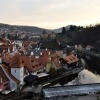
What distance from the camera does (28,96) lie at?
63.4ft

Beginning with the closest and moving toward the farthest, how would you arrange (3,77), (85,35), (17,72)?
(3,77)
(17,72)
(85,35)

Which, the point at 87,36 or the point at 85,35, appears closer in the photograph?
the point at 87,36

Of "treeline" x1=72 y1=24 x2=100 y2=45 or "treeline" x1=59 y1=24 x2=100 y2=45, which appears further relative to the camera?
"treeline" x1=59 y1=24 x2=100 y2=45

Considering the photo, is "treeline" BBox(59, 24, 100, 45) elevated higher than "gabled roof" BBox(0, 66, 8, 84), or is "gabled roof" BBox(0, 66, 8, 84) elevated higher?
"treeline" BBox(59, 24, 100, 45)

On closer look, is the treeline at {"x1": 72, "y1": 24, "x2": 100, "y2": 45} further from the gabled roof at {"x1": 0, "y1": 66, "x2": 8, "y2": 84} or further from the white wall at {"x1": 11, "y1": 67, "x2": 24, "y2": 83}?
the gabled roof at {"x1": 0, "y1": 66, "x2": 8, "y2": 84}

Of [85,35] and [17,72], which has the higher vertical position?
[85,35]

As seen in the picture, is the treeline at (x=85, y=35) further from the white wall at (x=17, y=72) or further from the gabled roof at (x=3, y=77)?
the gabled roof at (x=3, y=77)

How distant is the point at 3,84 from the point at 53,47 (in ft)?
120

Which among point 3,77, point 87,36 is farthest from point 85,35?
point 3,77

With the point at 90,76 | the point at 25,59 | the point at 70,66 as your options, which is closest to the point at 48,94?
the point at 25,59

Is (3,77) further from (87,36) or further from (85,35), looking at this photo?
(85,35)

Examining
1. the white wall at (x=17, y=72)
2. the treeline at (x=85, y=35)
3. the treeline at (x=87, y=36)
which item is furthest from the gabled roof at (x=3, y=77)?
the treeline at (x=87, y=36)

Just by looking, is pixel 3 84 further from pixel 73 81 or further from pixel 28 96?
pixel 73 81

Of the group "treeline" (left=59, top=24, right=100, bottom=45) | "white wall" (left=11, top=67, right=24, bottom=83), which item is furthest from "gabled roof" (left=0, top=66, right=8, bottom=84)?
"treeline" (left=59, top=24, right=100, bottom=45)
